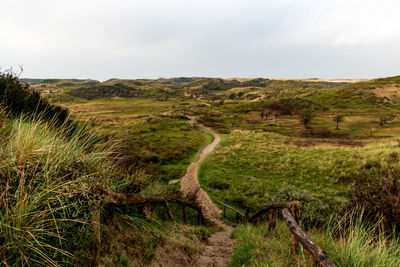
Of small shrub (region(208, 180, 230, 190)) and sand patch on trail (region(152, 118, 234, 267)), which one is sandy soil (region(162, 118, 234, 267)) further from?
small shrub (region(208, 180, 230, 190))

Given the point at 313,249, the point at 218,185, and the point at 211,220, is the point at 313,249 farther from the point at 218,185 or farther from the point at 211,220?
the point at 218,185

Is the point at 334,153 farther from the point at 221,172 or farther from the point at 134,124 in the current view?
the point at 134,124

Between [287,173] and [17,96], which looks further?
[287,173]

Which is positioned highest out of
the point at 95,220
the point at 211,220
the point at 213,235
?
the point at 95,220

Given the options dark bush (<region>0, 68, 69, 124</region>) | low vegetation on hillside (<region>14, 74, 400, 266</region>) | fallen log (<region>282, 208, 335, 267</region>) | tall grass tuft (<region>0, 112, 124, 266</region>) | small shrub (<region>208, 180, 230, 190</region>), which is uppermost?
dark bush (<region>0, 68, 69, 124</region>)

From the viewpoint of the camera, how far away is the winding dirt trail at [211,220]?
14.9 ft

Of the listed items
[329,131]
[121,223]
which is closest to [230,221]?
[121,223]

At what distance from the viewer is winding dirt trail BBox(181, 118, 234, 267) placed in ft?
14.9

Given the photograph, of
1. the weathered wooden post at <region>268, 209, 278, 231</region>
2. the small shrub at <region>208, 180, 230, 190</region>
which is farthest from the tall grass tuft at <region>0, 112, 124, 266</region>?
the small shrub at <region>208, 180, 230, 190</region>

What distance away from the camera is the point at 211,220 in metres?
13.1

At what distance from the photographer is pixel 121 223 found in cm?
347

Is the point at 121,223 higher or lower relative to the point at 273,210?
higher

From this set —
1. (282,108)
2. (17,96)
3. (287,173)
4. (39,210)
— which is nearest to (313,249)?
(39,210)

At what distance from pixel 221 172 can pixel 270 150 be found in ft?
38.2
